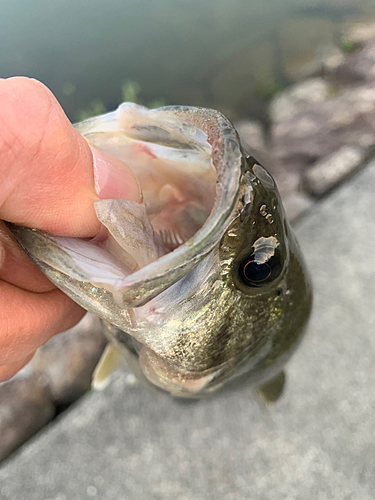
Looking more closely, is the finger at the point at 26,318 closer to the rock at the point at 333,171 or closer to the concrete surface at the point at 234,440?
the concrete surface at the point at 234,440

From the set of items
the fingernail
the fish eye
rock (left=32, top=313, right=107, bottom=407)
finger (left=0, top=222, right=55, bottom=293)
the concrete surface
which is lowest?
the concrete surface

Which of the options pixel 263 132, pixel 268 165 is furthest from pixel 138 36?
pixel 268 165

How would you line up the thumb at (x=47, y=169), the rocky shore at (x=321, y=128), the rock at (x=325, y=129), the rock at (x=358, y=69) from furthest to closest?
the rock at (x=358, y=69) → the rock at (x=325, y=129) → the rocky shore at (x=321, y=128) → the thumb at (x=47, y=169)

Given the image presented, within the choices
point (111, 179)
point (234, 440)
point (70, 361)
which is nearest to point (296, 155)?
point (234, 440)

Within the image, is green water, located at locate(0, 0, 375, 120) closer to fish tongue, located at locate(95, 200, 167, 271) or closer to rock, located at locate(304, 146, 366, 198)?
rock, located at locate(304, 146, 366, 198)

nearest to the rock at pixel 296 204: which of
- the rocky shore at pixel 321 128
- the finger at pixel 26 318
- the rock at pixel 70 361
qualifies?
the rocky shore at pixel 321 128

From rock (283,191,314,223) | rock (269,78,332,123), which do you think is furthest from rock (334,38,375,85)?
rock (283,191,314,223)
